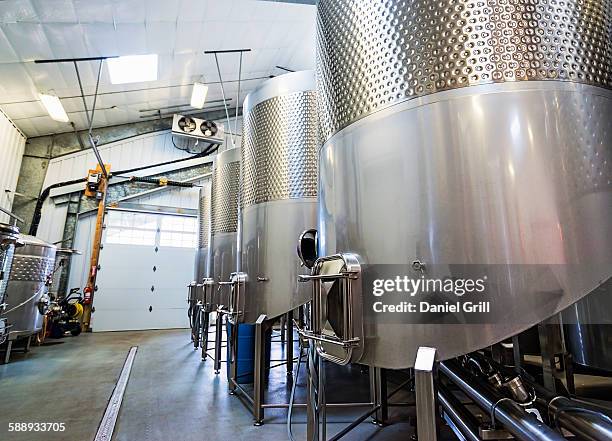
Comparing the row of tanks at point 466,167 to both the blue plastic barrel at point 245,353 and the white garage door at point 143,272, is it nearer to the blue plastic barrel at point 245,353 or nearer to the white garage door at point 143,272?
the blue plastic barrel at point 245,353

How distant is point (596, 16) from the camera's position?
100 cm

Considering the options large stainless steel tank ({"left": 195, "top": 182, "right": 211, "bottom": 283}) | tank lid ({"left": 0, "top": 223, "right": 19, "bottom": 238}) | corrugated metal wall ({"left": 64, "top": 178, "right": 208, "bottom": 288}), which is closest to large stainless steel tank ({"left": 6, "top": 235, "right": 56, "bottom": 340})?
tank lid ({"left": 0, "top": 223, "right": 19, "bottom": 238})

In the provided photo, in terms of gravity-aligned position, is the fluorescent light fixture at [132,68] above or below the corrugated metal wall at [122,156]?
above

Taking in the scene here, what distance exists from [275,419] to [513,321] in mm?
2301

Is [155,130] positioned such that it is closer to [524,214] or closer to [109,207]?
[109,207]

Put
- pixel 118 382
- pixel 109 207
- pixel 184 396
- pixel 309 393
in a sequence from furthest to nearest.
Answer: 1. pixel 109 207
2. pixel 118 382
3. pixel 184 396
4. pixel 309 393

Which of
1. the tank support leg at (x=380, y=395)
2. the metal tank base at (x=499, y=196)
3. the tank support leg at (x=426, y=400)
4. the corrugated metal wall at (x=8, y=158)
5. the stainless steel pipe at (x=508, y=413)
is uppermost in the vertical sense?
the corrugated metal wall at (x=8, y=158)

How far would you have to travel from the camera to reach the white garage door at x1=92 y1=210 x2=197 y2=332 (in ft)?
25.5

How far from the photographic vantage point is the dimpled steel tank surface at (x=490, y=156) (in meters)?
0.83

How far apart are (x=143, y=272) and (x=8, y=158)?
3.46 m

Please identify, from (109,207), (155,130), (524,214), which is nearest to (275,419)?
(524,214)

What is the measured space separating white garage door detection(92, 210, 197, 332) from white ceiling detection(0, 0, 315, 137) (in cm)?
270

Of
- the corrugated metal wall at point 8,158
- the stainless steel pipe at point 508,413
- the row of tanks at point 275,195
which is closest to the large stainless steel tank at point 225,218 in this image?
the row of tanks at point 275,195

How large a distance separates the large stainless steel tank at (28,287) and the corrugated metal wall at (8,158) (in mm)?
2031
